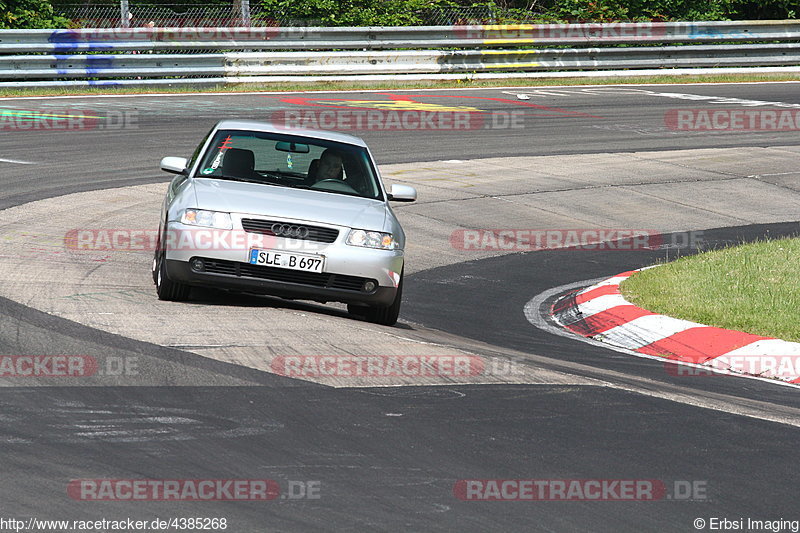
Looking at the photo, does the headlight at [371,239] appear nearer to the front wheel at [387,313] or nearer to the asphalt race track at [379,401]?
the front wheel at [387,313]

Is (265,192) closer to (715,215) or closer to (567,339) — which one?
(567,339)

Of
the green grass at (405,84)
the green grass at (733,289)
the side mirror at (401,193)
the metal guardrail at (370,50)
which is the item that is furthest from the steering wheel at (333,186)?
the metal guardrail at (370,50)

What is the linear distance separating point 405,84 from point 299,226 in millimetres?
19258

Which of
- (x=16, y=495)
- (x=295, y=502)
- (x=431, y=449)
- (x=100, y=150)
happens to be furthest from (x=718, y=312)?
(x=100, y=150)

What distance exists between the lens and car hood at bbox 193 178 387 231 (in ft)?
28.9

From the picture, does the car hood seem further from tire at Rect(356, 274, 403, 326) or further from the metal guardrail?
the metal guardrail

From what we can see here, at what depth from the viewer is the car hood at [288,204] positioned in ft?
28.9

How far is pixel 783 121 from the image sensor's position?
24.0 meters

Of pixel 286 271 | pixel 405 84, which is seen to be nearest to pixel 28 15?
pixel 405 84

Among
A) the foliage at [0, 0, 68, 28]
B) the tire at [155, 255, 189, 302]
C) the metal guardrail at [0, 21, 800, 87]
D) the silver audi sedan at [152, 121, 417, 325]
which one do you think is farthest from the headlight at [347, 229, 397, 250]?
the foliage at [0, 0, 68, 28]

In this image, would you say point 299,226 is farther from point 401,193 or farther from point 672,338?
point 672,338

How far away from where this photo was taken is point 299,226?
8758mm

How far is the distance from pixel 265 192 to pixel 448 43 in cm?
1968

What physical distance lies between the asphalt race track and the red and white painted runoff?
36 cm
